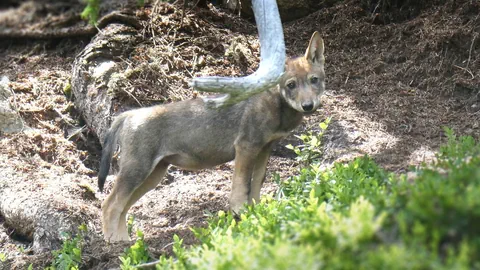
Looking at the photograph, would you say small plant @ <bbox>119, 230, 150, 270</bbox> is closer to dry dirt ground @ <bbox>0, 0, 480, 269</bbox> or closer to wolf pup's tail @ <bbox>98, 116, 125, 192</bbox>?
dry dirt ground @ <bbox>0, 0, 480, 269</bbox>

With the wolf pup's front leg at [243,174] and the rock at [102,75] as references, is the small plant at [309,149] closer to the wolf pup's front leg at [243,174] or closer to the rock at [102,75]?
the wolf pup's front leg at [243,174]

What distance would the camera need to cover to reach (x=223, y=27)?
11633mm

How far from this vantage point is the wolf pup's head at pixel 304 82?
7941 mm

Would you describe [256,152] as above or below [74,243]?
above

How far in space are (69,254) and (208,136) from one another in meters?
2.02

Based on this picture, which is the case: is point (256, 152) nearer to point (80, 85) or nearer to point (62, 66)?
point (80, 85)

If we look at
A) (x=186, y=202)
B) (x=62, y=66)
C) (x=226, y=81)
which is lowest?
(x=186, y=202)

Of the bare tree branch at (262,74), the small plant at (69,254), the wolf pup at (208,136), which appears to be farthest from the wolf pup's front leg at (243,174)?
the small plant at (69,254)

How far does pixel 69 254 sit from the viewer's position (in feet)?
25.0

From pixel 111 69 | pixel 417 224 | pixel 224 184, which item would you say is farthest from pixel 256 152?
pixel 417 224

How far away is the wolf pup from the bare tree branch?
0.77 metres

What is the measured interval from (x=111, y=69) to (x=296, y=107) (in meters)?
3.59

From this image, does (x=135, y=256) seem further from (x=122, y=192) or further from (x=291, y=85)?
(x=291, y=85)

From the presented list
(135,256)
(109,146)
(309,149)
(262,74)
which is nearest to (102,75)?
(109,146)
